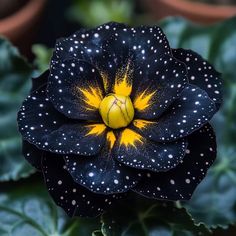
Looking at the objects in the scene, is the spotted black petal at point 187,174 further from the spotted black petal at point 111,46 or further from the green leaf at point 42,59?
the green leaf at point 42,59

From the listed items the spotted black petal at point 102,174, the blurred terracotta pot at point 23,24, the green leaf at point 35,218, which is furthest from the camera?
the blurred terracotta pot at point 23,24

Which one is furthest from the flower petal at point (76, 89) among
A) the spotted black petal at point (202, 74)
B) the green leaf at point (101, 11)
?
the green leaf at point (101, 11)

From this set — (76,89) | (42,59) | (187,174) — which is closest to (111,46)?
(76,89)

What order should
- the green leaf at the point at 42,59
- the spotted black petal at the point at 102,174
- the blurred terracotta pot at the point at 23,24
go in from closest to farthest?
1. the spotted black petal at the point at 102,174
2. the green leaf at the point at 42,59
3. the blurred terracotta pot at the point at 23,24

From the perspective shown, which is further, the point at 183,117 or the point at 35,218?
the point at 35,218

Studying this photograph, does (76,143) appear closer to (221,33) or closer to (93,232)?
(93,232)

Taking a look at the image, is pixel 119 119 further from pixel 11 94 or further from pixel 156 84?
pixel 11 94

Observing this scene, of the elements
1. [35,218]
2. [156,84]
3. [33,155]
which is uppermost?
[156,84]
